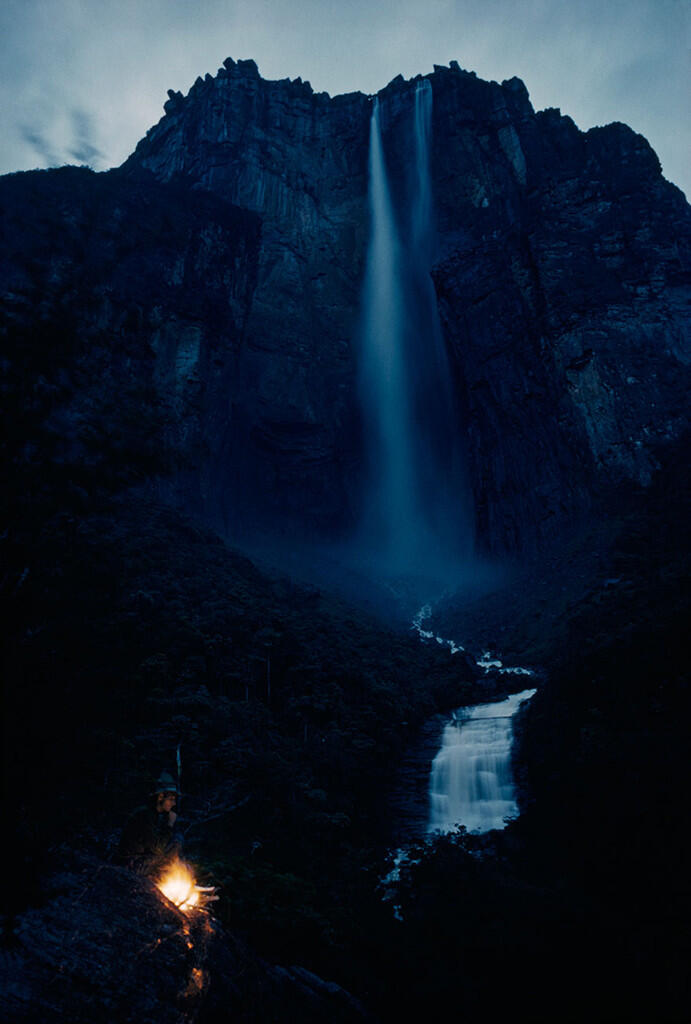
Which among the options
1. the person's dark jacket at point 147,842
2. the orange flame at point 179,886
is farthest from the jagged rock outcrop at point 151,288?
the orange flame at point 179,886

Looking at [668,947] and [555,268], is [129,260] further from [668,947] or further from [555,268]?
[668,947]

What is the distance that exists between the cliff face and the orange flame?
21971mm

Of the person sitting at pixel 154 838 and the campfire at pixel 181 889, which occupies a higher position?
the person sitting at pixel 154 838

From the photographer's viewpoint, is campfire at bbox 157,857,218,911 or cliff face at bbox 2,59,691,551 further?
cliff face at bbox 2,59,691,551

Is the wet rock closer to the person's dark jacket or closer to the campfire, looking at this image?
the campfire

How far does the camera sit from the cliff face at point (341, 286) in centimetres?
3512

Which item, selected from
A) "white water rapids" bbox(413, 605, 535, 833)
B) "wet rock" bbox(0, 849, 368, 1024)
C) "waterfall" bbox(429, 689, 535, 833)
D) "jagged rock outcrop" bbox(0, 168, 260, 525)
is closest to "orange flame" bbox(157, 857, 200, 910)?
"wet rock" bbox(0, 849, 368, 1024)

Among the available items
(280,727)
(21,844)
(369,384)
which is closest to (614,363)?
(369,384)

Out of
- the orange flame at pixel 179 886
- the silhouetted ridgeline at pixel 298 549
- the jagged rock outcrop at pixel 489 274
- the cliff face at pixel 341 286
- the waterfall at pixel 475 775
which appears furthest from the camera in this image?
the jagged rock outcrop at pixel 489 274

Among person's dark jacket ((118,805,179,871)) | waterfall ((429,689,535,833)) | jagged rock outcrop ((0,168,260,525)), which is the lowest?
waterfall ((429,689,535,833))

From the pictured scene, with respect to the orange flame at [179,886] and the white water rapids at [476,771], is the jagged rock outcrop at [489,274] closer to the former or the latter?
the white water rapids at [476,771]

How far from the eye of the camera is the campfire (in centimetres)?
579

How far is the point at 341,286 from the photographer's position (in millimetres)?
55688

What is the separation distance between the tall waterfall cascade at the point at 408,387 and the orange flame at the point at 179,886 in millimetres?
49916
